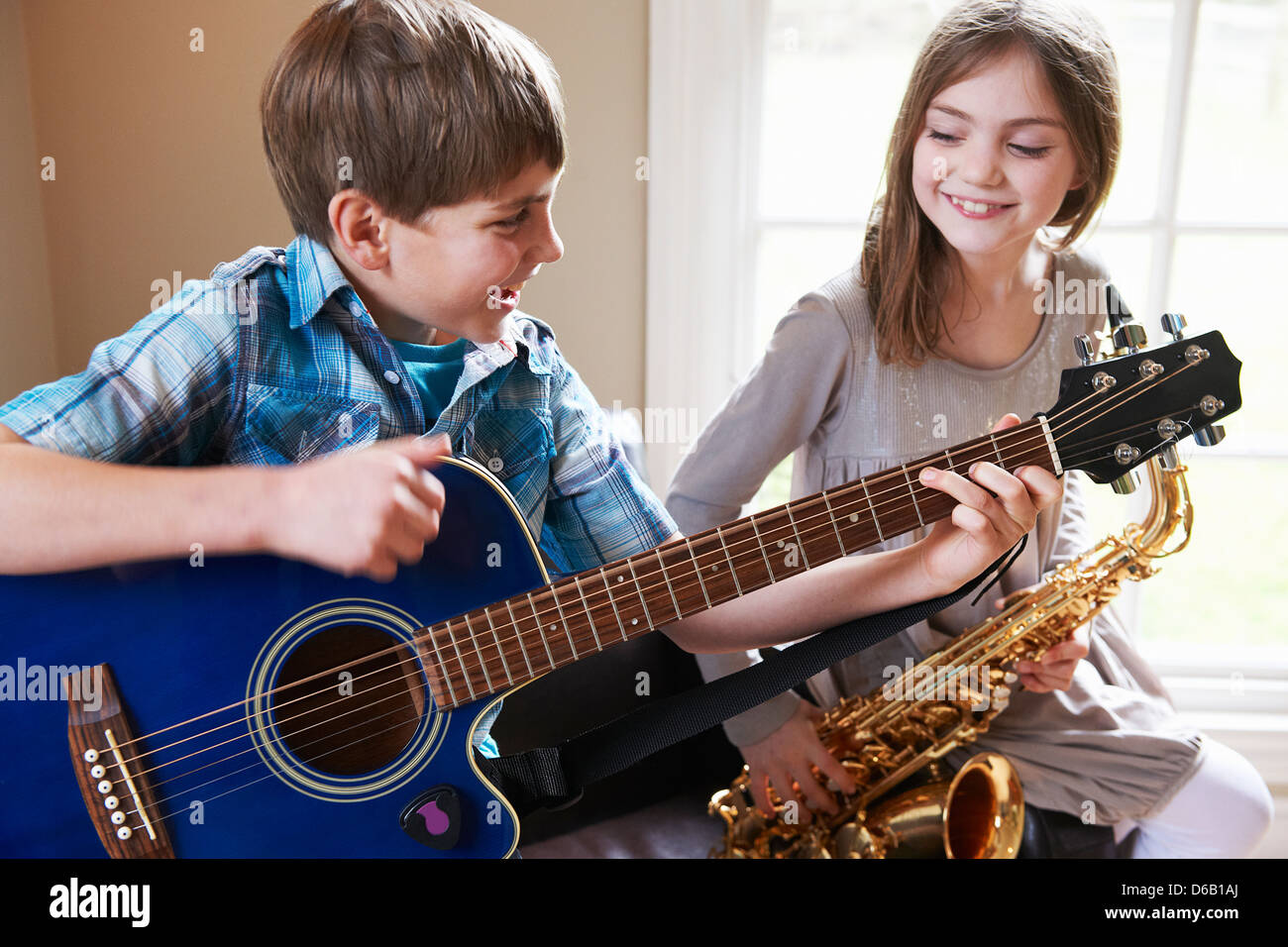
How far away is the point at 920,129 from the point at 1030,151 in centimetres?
11

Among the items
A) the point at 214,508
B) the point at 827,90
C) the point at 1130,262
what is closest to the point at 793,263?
the point at 827,90

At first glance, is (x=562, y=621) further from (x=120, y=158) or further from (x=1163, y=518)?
(x=1163, y=518)

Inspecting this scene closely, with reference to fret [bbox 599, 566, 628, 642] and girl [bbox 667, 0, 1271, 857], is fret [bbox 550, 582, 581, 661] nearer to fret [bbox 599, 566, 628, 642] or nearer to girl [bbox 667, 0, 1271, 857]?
fret [bbox 599, 566, 628, 642]

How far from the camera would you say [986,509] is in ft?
2.68

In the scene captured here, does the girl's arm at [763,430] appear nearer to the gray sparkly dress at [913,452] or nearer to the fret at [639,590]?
the gray sparkly dress at [913,452]

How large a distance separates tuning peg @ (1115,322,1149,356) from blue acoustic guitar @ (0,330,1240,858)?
0.7 inches

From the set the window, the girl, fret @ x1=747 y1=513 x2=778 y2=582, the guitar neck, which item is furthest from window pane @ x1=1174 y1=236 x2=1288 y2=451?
fret @ x1=747 y1=513 x2=778 y2=582

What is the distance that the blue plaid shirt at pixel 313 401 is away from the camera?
2.33ft

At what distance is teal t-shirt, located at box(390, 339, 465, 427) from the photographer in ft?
2.81

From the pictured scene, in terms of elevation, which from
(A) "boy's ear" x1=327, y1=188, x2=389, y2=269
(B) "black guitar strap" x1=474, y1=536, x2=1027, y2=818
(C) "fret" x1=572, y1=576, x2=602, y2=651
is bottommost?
(B) "black guitar strap" x1=474, y1=536, x2=1027, y2=818

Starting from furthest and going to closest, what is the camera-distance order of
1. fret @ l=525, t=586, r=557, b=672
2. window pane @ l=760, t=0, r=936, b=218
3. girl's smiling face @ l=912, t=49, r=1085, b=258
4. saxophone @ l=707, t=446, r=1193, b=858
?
window pane @ l=760, t=0, r=936, b=218
saxophone @ l=707, t=446, r=1193, b=858
girl's smiling face @ l=912, t=49, r=1085, b=258
fret @ l=525, t=586, r=557, b=672

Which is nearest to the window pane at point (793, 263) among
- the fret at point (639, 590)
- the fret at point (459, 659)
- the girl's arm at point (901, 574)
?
the girl's arm at point (901, 574)
